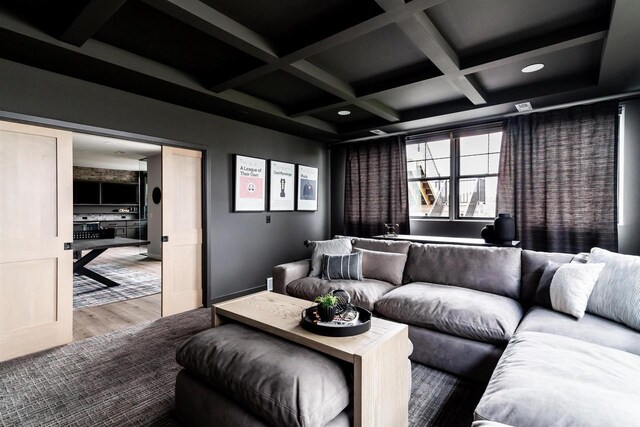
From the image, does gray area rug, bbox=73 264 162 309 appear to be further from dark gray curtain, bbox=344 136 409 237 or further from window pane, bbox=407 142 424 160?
window pane, bbox=407 142 424 160

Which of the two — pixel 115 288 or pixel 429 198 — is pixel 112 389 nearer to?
pixel 115 288

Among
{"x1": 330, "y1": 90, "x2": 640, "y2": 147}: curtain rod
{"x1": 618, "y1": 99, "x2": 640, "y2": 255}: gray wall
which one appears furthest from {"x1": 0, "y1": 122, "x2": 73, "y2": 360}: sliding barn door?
{"x1": 618, "y1": 99, "x2": 640, "y2": 255}: gray wall

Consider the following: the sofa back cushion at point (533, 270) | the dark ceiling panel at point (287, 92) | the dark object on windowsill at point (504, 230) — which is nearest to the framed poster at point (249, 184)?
the dark ceiling panel at point (287, 92)

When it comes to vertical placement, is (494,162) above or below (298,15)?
below

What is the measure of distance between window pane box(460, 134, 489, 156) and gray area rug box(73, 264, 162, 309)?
5005 mm

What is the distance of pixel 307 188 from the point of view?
17.3 feet

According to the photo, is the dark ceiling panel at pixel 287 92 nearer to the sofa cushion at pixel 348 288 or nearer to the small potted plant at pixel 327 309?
the sofa cushion at pixel 348 288

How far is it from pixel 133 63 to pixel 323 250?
2599mm

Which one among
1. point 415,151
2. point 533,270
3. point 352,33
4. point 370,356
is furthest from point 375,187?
point 370,356

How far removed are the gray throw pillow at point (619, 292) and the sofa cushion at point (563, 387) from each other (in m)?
0.53

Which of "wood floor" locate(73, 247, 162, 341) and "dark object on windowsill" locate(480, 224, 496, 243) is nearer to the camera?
"wood floor" locate(73, 247, 162, 341)

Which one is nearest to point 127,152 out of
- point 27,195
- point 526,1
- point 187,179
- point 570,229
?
point 187,179

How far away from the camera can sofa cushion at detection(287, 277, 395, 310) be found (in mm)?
2896

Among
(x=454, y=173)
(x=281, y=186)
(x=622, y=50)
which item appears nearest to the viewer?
(x=622, y=50)
